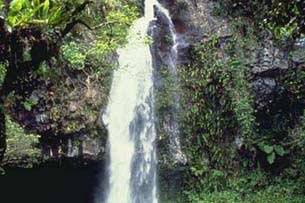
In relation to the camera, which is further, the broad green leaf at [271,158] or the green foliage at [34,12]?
the broad green leaf at [271,158]

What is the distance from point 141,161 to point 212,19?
3.64m

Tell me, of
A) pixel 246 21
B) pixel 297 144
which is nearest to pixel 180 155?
pixel 297 144

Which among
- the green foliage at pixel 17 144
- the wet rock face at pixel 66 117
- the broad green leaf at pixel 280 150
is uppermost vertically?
the wet rock face at pixel 66 117

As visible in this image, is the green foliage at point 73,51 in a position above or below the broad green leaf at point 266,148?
above

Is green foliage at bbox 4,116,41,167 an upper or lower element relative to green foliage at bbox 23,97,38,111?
lower

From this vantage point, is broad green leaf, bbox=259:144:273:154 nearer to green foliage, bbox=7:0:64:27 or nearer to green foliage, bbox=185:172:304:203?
green foliage, bbox=185:172:304:203

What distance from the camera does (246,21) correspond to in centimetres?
1259

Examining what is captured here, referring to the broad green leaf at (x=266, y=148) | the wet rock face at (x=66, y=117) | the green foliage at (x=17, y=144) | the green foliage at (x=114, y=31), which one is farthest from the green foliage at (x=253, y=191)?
the green foliage at (x=114, y=31)

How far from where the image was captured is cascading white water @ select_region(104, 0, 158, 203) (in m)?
11.1

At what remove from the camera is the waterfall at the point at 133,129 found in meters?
11.1

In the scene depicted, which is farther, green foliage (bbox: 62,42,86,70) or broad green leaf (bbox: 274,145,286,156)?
broad green leaf (bbox: 274,145,286,156)

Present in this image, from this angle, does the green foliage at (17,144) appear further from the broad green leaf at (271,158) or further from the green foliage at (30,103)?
the broad green leaf at (271,158)

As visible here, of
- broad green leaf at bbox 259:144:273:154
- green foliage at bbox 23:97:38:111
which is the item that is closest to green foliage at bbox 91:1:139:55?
green foliage at bbox 23:97:38:111

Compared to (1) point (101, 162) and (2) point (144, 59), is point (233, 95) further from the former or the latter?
(1) point (101, 162)
